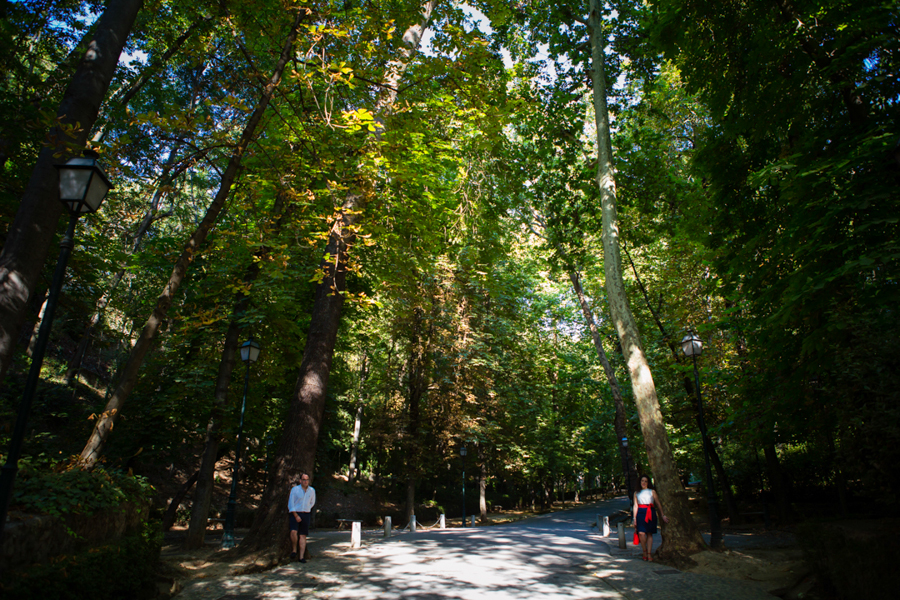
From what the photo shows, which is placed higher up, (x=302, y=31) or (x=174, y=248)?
(x=302, y=31)

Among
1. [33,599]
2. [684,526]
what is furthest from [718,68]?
[33,599]

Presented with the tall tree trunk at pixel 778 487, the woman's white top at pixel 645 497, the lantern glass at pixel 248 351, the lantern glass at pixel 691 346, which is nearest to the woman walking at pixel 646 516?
the woman's white top at pixel 645 497

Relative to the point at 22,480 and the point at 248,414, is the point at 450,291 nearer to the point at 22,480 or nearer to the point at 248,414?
the point at 248,414

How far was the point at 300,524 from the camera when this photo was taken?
873 cm

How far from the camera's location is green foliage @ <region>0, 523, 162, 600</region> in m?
4.04

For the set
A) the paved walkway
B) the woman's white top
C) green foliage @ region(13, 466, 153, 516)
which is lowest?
the paved walkway

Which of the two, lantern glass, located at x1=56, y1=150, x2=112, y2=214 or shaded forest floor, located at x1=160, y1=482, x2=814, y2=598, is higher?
lantern glass, located at x1=56, y1=150, x2=112, y2=214

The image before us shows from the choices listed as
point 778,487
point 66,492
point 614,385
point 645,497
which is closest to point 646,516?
point 645,497

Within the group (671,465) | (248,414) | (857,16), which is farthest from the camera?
(248,414)

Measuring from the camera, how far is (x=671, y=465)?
31.4 feet

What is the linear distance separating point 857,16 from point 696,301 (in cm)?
1128

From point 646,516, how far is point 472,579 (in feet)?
15.3

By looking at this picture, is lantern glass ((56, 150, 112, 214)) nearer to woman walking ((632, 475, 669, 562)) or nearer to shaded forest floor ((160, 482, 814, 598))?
shaded forest floor ((160, 482, 814, 598))

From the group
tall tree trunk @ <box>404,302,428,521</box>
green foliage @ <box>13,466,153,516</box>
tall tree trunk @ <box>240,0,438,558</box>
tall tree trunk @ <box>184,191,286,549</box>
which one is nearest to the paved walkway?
tall tree trunk @ <box>240,0,438,558</box>
